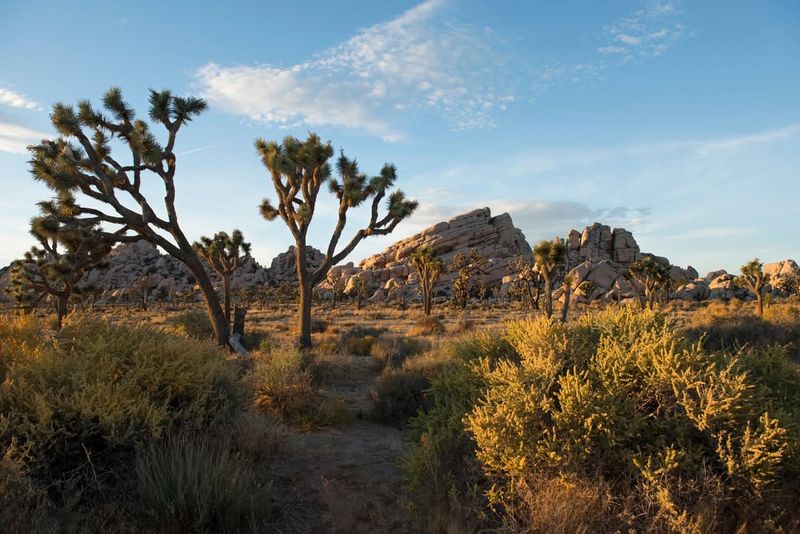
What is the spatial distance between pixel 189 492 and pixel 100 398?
50.8 inches

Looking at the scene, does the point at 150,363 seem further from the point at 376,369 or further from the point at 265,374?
the point at 376,369

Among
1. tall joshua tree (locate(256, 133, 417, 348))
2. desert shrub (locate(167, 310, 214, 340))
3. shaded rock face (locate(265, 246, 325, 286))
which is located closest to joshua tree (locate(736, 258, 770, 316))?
tall joshua tree (locate(256, 133, 417, 348))

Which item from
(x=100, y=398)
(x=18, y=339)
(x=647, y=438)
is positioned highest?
(x=18, y=339)

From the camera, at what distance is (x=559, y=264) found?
3434cm

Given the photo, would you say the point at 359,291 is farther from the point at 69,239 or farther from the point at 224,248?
the point at 69,239

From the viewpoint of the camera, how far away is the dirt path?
15.9 feet

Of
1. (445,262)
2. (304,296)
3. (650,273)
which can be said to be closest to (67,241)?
(304,296)

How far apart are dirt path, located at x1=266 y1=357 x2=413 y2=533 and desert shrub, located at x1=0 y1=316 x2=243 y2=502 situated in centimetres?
116

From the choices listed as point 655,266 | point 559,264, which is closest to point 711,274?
point 655,266

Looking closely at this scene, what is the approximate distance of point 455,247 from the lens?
94.0m

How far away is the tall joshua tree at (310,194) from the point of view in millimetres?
17641

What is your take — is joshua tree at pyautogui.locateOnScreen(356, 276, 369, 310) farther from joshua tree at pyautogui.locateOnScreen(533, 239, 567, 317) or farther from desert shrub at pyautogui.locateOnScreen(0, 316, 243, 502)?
desert shrub at pyautogui.locateOnScreen(0, 316, 243, 502)

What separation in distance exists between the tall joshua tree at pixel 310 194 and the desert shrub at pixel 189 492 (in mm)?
12570

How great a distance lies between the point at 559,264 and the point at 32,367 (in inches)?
1282
